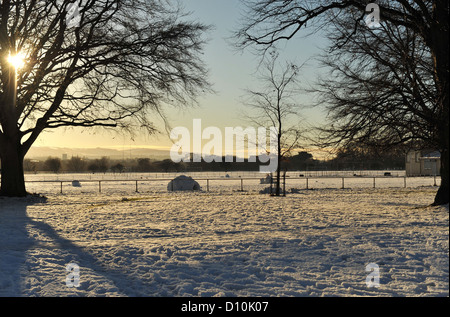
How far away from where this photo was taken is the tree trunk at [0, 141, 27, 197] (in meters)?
21.7

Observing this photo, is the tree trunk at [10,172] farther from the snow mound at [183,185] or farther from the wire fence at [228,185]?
the snow mound at [183,185]

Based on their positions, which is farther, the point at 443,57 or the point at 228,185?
the point at 228,185

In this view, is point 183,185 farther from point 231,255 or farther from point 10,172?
point 231,255

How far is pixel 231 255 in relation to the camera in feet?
26.7

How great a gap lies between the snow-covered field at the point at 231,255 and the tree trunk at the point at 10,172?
8983 millimetres

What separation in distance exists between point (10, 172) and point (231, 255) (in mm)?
18027

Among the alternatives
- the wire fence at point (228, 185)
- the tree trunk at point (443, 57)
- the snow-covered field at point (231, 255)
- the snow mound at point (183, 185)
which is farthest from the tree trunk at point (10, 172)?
the tree trunk at point (443, 57)

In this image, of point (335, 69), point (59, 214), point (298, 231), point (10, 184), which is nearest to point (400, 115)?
point (335, 69)

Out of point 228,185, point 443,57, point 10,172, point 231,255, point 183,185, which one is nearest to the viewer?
point 231,255

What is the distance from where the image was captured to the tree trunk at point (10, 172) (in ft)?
71.2

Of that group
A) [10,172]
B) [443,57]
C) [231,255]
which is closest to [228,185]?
[10,172]

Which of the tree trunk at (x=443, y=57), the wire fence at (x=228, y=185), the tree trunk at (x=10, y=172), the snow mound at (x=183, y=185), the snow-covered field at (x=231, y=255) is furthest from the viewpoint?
the wire fence at (x=228, y=185)

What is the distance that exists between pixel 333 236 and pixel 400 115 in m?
6.68
